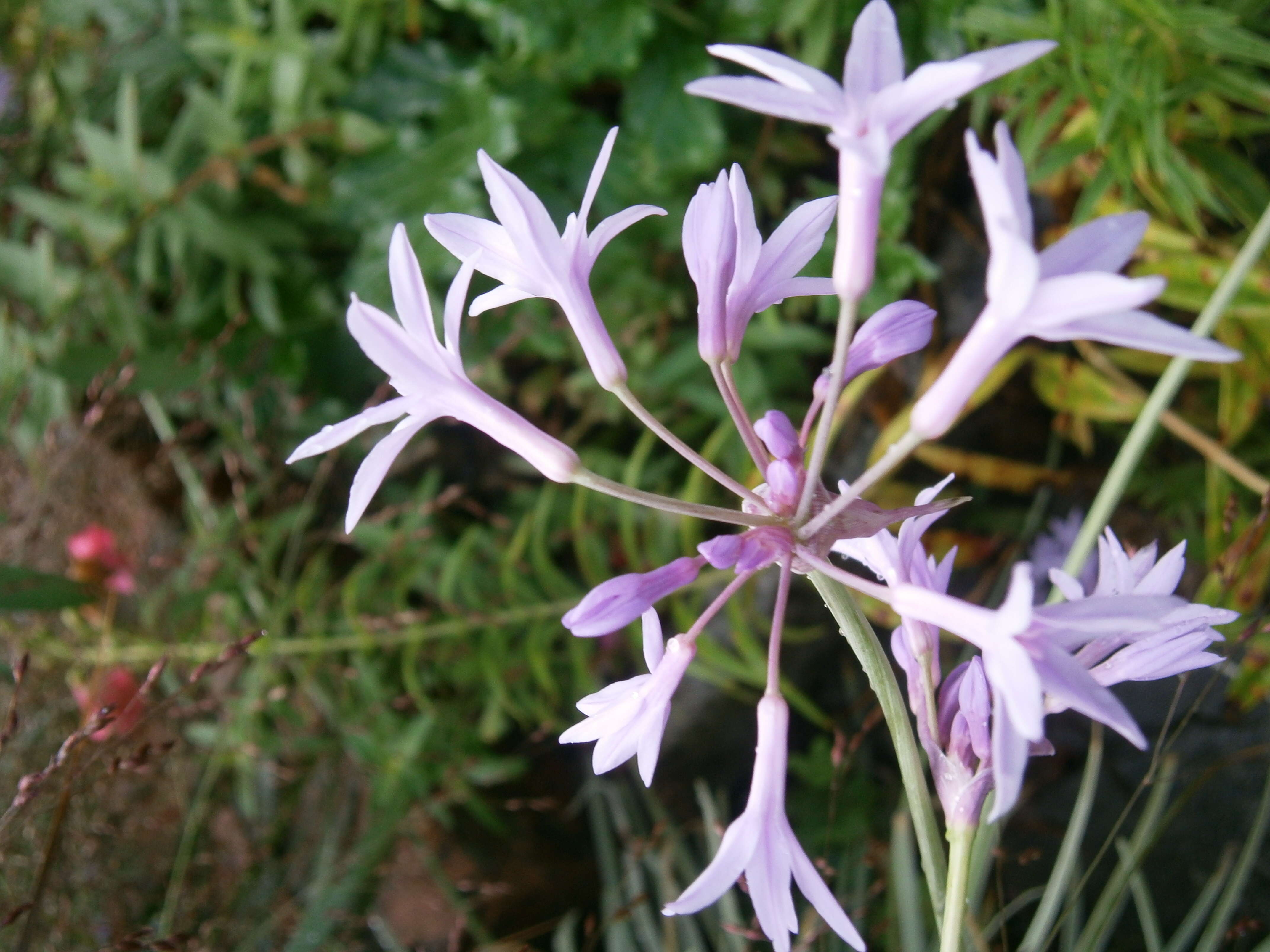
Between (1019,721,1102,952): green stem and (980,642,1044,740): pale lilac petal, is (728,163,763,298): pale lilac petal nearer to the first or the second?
(980,642,1044,740): pale lilac petal

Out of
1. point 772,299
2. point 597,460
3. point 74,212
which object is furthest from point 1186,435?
point 74,212

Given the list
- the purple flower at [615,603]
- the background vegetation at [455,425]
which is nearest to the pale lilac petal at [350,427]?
the purple flower at [615,603]

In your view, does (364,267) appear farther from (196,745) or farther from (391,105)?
(196,745)

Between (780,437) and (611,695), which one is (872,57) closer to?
(780,437)

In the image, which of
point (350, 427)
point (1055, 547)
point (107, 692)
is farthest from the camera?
point (1055, 547)

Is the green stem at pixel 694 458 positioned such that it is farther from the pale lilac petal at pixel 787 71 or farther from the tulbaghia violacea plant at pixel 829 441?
the pale lilac petal at pixel 787 71

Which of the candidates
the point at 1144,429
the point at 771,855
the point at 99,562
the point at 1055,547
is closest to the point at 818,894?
the point at 771,855

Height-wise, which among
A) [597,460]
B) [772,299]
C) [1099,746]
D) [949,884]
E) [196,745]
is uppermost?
[772,299]
